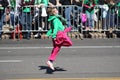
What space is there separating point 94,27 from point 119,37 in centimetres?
117

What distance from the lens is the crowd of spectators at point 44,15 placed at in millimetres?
18219

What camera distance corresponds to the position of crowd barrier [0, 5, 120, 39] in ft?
59.6

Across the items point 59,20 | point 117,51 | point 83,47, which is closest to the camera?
point 59,20

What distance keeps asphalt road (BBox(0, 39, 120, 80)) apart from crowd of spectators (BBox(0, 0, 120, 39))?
3.58 ft

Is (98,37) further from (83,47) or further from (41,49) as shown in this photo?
(41,49)

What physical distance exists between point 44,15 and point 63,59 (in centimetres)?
529

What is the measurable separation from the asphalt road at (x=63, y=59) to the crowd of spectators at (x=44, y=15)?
109cm

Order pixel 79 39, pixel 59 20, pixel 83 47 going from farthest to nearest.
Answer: pixel 79 39 < pixel 83 47 < pixel 59 20

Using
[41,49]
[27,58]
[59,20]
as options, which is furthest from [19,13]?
[59,20]

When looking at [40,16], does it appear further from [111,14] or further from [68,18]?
[111,14]

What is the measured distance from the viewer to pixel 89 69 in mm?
11359

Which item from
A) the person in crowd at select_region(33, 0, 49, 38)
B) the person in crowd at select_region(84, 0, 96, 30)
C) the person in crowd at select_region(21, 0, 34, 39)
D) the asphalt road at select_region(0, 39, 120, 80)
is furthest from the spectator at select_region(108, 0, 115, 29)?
the person in crowd at select_region(21, 0, 34, 39)

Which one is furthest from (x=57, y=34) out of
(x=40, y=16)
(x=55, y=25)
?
(x=40, y=16)

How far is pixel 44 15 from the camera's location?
18.1 meters
